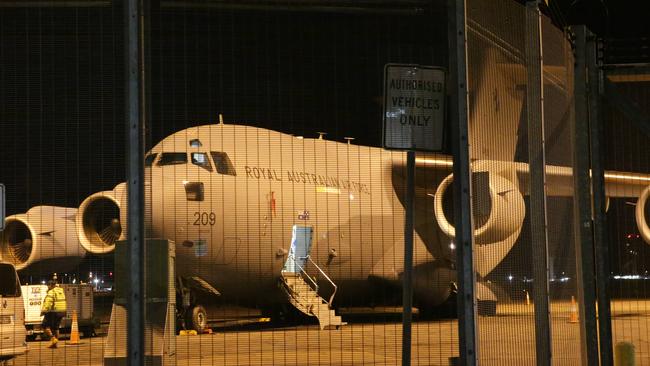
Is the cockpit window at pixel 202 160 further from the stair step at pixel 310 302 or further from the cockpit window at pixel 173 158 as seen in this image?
the stair step at pixel 310 302

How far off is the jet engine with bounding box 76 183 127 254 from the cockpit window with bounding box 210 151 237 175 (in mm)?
1720

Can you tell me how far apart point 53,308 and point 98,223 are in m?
3.11

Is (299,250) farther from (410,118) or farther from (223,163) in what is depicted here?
(410,118)

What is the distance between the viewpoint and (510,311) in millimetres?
6363

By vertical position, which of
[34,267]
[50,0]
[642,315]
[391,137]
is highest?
[50,0]

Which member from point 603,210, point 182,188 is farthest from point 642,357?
point 182,188

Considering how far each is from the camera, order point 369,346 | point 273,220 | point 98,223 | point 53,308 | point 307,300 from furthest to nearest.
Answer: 1. point 53,308
2. point 307,300
3. point 273,220
4. point 98,223
5. point 369,346

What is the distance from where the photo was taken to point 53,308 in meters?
18.3

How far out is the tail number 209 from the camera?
15748 mm

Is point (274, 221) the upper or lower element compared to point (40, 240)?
upper

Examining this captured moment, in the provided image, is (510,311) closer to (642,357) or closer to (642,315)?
(642,357)

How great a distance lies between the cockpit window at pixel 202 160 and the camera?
15469 mm

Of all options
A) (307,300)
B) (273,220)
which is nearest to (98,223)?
(273,220)

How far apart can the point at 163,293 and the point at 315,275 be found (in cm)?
1284
